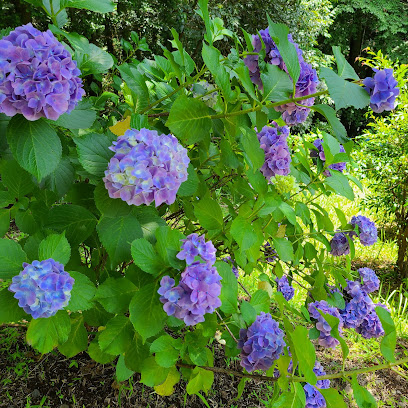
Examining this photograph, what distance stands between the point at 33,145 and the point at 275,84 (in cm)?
60

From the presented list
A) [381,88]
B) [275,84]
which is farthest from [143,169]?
[381,88]

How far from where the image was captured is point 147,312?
0.91 m

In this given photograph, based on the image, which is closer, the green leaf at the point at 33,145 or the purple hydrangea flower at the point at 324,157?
the green leaf at the point at 33,145

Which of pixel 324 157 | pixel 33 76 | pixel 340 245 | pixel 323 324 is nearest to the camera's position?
pixel 33 76

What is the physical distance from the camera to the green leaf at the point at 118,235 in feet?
3.04

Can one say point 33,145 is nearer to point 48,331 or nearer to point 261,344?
point 48,331

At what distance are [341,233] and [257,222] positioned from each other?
0.81m

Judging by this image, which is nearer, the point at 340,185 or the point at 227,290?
the point at 227,290

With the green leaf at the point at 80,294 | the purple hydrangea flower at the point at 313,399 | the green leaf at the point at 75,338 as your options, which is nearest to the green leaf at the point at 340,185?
the purple hydrangea flower at the point at 313,399

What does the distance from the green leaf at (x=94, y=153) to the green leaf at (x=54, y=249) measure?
0.18 metres

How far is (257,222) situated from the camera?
125cm

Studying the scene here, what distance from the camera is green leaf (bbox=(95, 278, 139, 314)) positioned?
991mm

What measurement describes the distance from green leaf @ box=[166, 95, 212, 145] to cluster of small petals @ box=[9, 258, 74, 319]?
428mm

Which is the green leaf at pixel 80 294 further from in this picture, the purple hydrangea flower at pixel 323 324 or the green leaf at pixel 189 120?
the purple hydrangea flower at pixel 323 324
